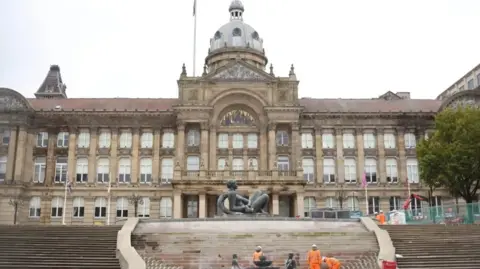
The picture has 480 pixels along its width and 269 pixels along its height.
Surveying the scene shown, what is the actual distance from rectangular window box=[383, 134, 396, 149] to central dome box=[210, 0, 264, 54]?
24.7 m

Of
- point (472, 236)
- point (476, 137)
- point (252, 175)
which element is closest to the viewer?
point (472, 236)

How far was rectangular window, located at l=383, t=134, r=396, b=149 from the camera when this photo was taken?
65.9 metres

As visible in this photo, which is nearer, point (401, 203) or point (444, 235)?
point (444, 235)

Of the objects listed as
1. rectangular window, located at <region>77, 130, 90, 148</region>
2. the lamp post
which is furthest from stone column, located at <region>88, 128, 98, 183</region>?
the lamp post

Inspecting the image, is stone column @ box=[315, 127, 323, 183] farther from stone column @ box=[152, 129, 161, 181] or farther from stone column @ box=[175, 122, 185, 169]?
stone column @ box=[152, 129, 161, 181]

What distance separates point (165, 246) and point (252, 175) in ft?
91.3

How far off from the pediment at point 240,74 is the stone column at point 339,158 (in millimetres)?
10140

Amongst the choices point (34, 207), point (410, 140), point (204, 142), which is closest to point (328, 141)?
point (410, 140)

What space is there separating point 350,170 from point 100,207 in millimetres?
28363

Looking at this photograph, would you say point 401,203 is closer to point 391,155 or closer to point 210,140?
point 391,155

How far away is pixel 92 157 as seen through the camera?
64562 millimetres

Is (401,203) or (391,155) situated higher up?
(391,155)

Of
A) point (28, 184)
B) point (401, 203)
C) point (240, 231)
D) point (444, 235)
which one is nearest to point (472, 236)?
point (444, 235)

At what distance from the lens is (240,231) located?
32.7 m
